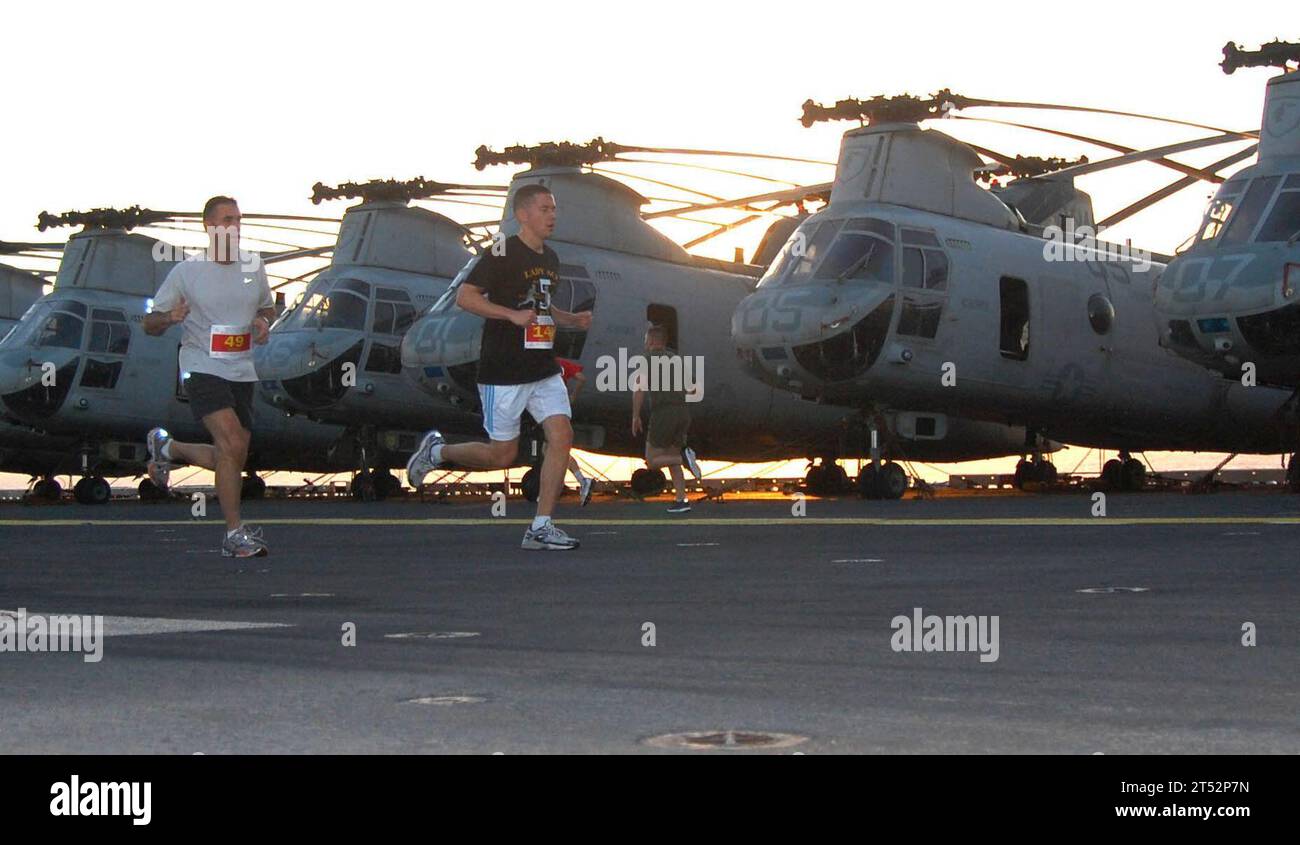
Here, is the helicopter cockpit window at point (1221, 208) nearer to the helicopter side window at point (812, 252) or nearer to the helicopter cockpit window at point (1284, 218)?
the helicopter cockpit window at point (1284, 218)

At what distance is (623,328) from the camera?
86.8 ft

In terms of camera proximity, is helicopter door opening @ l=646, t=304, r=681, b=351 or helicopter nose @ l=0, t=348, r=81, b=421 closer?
helicopter door opening @ l=646, t=304, r=681, b=351

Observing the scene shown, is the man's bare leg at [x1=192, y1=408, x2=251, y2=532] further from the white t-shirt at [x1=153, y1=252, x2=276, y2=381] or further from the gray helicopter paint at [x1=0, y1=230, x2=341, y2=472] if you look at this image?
the gray helicopter paint at [x1=0, y1=230, x2=341, y2=472]

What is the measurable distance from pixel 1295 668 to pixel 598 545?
295 inches

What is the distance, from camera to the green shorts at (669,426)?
768 inches

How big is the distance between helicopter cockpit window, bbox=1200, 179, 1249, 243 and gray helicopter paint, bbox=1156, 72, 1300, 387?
0.02 meters

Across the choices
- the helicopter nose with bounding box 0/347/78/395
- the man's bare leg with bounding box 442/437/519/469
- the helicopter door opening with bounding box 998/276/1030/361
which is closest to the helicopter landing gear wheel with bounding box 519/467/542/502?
the helicopter door opening with bounding box 998/276/1030/361

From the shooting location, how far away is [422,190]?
3102cm

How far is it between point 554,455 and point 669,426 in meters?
8.25

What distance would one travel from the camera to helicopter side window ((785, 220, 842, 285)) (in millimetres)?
22328

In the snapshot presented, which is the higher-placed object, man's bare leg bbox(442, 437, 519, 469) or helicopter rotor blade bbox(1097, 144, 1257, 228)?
helicopter rotor blade bbox(1097, 144, 1257, 228)

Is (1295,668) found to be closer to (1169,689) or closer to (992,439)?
(1169,689)

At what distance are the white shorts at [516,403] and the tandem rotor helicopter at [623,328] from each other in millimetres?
13270
